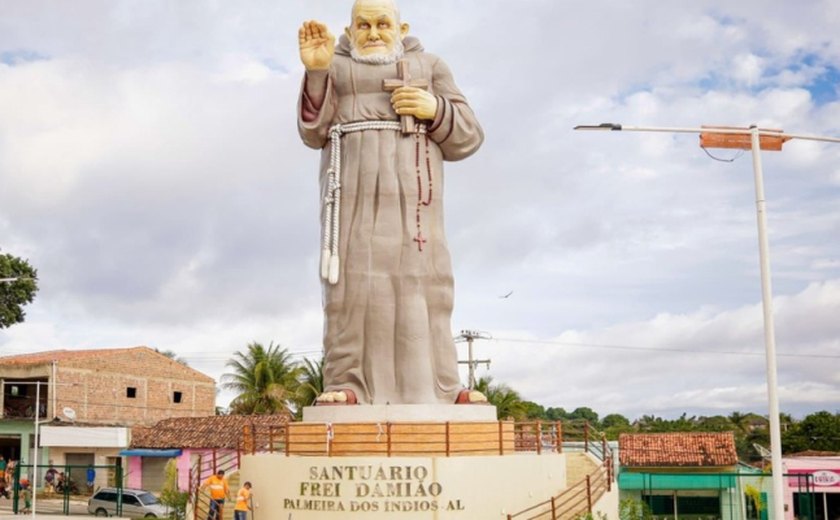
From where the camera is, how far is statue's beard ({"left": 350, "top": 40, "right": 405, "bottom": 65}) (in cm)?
1811

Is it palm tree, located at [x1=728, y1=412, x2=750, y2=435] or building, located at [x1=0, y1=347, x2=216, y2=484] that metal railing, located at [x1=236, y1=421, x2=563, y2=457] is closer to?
building, located at [x1=0, y1=347, x2=216, y2=484]

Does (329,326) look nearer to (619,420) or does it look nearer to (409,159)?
(409,159)

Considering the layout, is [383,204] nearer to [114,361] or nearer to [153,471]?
[153,471]

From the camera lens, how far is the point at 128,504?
1214 inches

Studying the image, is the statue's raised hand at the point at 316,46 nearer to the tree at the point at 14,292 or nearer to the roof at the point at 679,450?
the roof at the point at 679,450

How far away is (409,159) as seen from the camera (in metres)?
17.9

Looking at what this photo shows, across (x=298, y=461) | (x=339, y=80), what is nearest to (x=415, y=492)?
(x=298, y=461)

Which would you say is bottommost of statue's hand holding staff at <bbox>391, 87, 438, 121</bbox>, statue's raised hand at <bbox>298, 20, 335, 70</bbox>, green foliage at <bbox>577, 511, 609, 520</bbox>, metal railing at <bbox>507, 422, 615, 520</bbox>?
green foliage at <bbox>577, 511, 609, 520</bbox>

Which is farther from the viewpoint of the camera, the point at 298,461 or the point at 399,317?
the point at 399,317

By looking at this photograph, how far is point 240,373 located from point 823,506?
26.4m

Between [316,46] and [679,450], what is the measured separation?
2347 cm

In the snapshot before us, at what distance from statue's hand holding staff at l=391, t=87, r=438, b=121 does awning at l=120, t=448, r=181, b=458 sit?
25.7m

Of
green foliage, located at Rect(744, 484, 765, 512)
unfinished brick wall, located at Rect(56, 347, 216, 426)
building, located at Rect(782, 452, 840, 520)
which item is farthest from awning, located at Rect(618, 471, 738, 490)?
unfinished brick wall, located at Rect(56, 347, 216, 426)

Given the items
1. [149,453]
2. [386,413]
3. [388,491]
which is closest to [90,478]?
[149,453]
